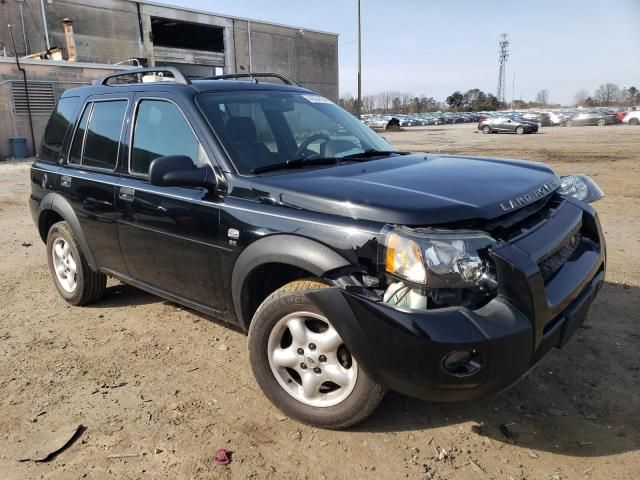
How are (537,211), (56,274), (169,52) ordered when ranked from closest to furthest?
(537,211)
(56,274)
(169,52)

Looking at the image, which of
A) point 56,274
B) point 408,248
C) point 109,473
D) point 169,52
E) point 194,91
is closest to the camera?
point 408,248

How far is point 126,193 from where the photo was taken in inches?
145

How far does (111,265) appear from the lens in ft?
13.5

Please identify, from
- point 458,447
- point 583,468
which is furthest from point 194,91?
point 583,468

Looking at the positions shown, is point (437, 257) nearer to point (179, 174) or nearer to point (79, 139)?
point (179, 174)

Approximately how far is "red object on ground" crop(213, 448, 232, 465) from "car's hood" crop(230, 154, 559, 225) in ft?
4.33

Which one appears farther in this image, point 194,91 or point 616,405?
point 194,91

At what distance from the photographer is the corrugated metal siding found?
2117 centimetres

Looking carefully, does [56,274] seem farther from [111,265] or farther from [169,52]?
[169,52]

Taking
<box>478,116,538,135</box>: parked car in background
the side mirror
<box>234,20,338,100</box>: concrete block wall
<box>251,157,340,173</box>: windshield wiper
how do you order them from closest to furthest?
the side mirror, <box>251,157,340,173</box>: windshield wiper, <box>478,116,538,135</box>: parked car in background, <box>234,20,338,100</box>: concrete block wall

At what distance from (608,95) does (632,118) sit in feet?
198

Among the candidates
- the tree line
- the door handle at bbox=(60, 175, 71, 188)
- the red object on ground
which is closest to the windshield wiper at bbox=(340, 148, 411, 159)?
the red object on ground

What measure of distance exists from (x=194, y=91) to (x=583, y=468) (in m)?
3.14

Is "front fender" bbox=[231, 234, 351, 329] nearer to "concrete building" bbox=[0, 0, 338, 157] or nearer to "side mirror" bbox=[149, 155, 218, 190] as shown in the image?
"side mirror" bbox=[149, 155, 218, 190]
